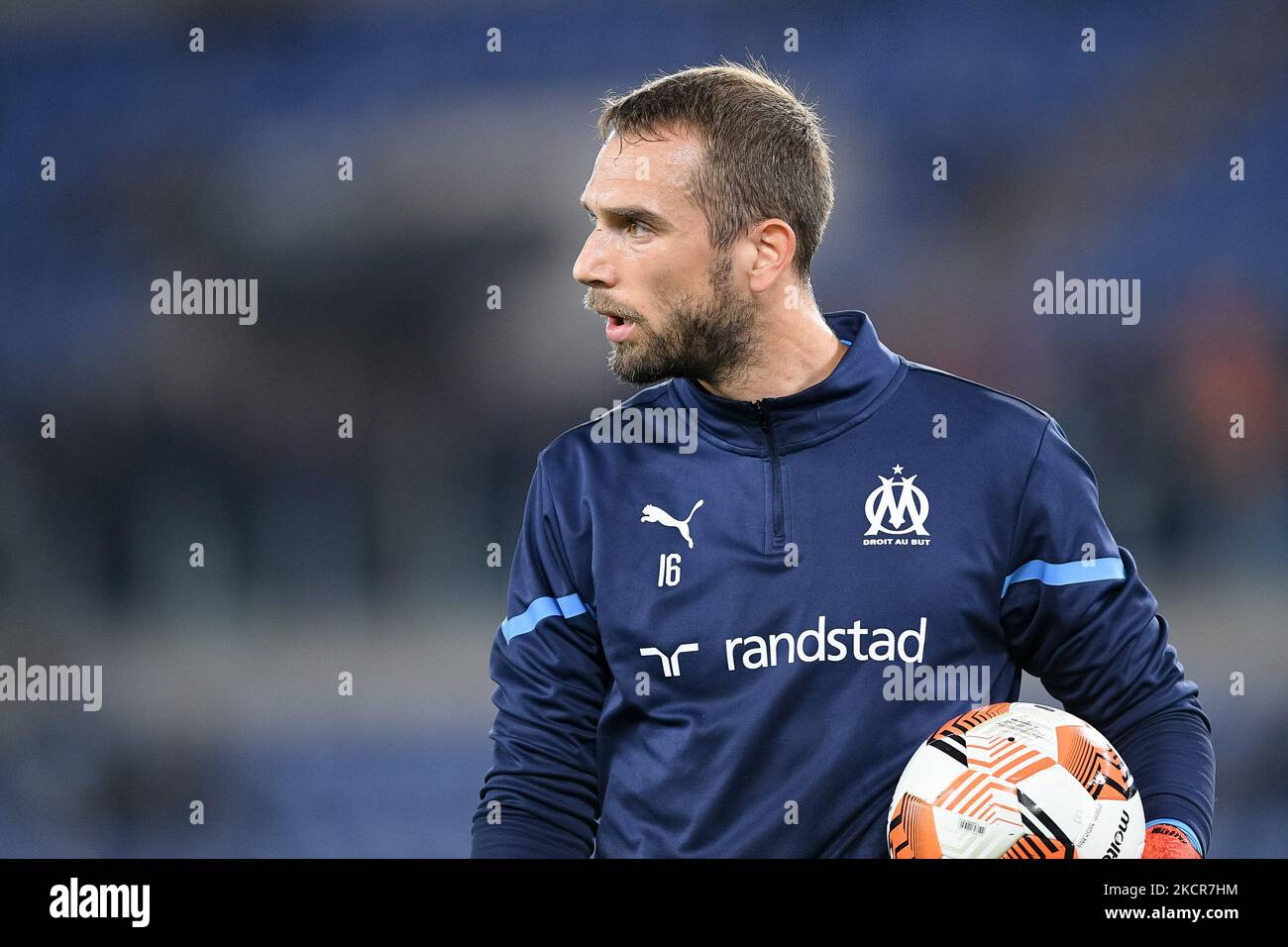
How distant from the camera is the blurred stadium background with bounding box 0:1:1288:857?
4.11m

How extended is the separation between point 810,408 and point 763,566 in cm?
27

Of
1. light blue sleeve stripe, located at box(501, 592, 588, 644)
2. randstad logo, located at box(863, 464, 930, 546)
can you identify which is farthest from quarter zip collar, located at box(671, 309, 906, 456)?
light blue sleeve stripe, located at box(501, 592, 588, 644)

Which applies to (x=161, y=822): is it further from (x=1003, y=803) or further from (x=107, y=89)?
(x=1003, y=803)

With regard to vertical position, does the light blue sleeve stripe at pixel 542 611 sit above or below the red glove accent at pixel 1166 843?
above

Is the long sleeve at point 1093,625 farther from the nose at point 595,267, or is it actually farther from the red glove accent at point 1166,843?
the nose at point 595,267

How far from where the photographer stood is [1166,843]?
1.93 metres

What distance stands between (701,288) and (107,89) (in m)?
3.09

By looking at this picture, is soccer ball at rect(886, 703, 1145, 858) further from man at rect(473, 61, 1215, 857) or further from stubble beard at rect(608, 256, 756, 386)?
stubble beard at rect(608, 256, 756, 386)

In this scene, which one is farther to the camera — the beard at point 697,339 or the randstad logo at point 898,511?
the beard at point 697,339

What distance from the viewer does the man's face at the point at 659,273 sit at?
7.16 feet

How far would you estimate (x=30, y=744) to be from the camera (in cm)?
407

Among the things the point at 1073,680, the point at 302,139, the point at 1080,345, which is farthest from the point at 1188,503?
the point at 302,139

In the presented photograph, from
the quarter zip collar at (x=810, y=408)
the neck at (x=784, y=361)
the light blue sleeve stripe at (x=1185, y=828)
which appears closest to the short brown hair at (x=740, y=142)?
the neck at (x=784, y=361)

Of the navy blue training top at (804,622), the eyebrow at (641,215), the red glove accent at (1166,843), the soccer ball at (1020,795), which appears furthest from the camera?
the eyebrow at (641,215)
